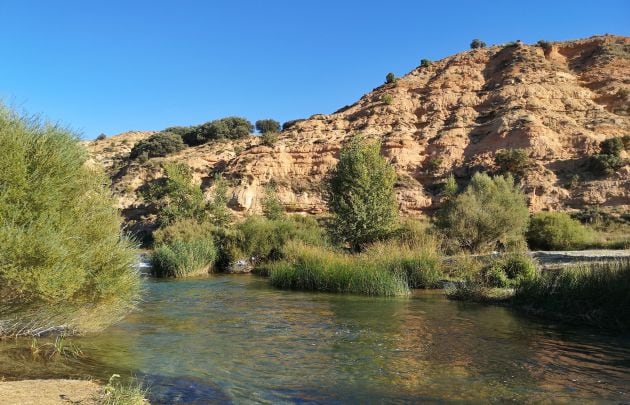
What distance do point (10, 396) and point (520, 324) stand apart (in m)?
11.3

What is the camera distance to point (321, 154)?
58156 millimetres

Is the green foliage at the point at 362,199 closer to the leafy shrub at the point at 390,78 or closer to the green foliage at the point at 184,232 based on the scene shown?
the green foliage at the point at 184,232

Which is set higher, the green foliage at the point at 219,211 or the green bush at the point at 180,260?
the green foliage at the point at 219,211

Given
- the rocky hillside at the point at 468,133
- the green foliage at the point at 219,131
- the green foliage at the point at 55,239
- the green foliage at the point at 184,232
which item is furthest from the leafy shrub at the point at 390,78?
the green foliage at the point at 55,239

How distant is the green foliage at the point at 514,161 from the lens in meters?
49.6

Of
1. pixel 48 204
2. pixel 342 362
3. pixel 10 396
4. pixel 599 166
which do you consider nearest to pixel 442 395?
pixel 342 362

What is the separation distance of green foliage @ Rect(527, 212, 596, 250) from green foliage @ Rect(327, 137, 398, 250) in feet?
36.8

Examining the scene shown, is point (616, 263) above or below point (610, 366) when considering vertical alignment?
above

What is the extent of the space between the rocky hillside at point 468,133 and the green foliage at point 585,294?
32.7m

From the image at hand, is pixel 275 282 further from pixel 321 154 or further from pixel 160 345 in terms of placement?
pixel 321 154

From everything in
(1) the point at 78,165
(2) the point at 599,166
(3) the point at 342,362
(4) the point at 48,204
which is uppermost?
(2) the point at 599,166

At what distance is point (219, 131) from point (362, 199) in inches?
2059

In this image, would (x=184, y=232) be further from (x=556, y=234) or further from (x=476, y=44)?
(x=476, y=44)

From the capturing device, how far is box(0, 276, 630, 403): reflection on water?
7723mm
